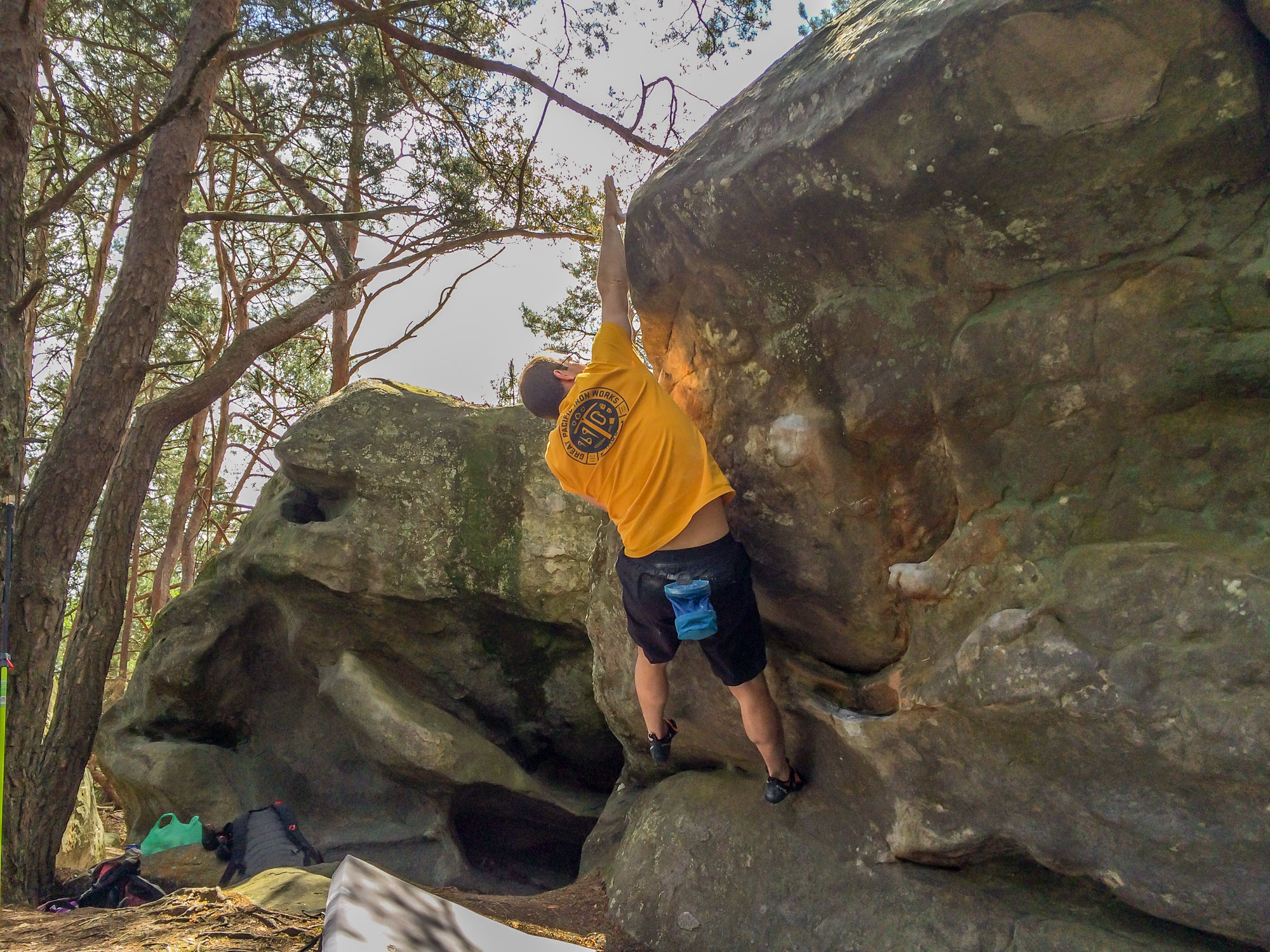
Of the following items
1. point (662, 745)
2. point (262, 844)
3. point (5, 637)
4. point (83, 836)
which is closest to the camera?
point (662, 745)

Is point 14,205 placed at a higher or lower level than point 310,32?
lower

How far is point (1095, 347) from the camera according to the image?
286 centimetres

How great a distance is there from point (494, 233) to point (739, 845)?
6297 mm

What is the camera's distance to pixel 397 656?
6.27 meters

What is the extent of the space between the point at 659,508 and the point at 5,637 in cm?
346

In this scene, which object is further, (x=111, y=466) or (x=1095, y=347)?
(x=111, y=466)

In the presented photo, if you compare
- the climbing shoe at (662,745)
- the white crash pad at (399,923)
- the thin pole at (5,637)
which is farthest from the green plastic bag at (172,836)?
the white crash pad at (399,923)

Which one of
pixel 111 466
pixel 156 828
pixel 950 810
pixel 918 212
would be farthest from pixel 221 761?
pixel 918 212

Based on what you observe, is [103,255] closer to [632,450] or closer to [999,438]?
[632,450]

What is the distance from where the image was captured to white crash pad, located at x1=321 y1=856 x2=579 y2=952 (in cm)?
219

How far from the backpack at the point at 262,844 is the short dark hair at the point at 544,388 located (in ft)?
11.8

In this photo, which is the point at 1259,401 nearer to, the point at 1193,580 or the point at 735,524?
the point at 1193,580

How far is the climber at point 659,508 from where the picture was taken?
3449 millimetres

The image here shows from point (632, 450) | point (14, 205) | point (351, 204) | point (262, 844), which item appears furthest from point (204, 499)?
point (632, 450)
